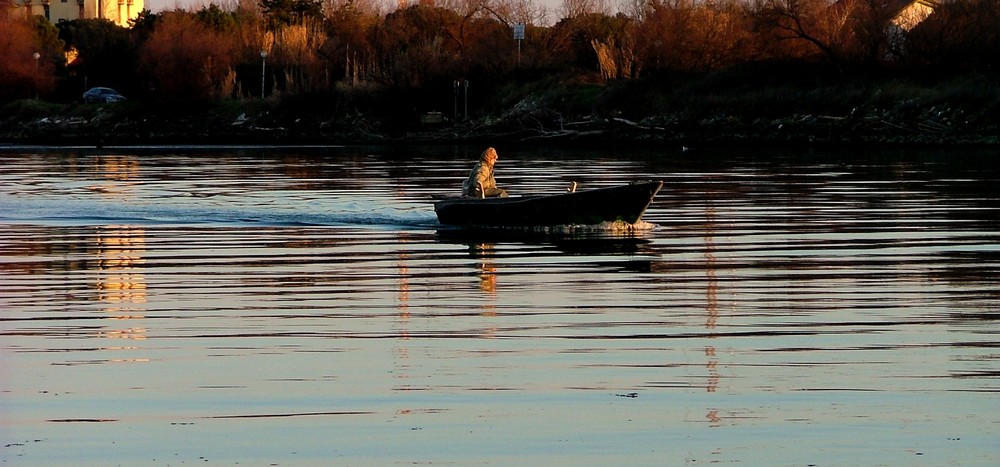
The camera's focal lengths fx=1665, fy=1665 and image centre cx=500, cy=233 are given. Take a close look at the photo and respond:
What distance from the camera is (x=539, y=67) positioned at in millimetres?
75812

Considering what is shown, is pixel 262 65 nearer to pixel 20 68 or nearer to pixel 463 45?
pixel 463 45

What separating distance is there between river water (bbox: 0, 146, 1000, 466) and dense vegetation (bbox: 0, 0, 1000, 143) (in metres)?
37.4

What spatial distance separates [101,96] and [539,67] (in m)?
26.3

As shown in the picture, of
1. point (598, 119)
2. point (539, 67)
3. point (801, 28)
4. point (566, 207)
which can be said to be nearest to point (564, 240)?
point (566, 207)

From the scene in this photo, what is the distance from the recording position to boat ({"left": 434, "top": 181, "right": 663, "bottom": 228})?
2403cm

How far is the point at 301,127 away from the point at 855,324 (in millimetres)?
66844

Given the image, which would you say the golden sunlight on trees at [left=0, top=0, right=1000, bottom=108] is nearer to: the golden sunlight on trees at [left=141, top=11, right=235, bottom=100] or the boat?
the golden sunlight on trees at [left=141, top=11, right=235, bottom=100]

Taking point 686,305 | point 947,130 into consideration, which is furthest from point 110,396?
point 947,130

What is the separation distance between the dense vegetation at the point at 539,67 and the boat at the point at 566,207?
3663 centimetres

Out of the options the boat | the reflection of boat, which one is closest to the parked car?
the boat

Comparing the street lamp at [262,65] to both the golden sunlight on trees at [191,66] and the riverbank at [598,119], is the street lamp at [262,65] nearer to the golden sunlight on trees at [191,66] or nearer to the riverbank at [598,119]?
the golden sunlight on trees at [191,66]

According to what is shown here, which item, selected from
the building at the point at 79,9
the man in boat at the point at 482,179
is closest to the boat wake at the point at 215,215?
the man in boat at the point at 482,179

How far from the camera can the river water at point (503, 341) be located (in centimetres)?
931

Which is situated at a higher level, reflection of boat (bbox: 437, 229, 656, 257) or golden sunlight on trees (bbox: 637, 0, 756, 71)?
golden sunlight on trees (bbox: 637, 0, 756, 71)
